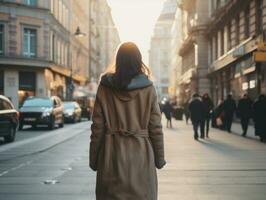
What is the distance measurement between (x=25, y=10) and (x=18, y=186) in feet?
127

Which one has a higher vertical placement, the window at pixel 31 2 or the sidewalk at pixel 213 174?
the window at pixel 31 2

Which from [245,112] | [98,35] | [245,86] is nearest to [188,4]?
[245,86]

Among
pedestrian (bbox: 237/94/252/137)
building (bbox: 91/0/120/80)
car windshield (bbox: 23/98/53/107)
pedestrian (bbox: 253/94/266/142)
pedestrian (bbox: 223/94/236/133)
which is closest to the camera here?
pedestrian (bbox: 253/94/266/142)

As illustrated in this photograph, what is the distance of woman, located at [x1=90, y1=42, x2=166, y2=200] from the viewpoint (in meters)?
4.28

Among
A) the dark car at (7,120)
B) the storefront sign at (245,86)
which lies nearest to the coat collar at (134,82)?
the dark car at (7,120)

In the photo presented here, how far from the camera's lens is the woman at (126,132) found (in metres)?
4.28

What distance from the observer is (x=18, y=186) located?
30.7 feet

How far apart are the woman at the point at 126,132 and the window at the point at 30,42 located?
43.6 m

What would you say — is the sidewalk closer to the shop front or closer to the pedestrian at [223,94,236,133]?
the pedestrian at [223,94,236,133]

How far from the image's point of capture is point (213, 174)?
1075cm

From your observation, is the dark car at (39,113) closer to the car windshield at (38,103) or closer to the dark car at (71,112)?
the car windshield at (38,103)

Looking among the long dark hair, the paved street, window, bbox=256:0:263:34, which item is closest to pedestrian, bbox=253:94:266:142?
the paved street

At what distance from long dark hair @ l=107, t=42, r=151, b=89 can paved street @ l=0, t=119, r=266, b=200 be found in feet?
13.0

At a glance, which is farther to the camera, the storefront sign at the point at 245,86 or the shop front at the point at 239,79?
the storefront sign at the point at 245,86
